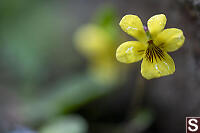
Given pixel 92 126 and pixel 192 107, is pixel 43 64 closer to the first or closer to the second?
pixel 92 126

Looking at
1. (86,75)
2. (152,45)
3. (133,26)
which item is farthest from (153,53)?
(86,75)

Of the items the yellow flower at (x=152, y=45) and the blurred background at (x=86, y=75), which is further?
the blurred background at (x=86, y=75)

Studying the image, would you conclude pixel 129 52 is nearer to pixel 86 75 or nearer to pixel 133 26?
pixel 133 26

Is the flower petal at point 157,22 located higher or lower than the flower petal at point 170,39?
higher

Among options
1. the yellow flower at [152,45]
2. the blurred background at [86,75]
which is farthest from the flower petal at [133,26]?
the blurred background at [86,75]

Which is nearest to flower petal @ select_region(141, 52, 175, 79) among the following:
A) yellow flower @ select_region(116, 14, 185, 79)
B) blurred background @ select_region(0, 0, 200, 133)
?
yellow flower @ select_region(116, 14, 185, 79)

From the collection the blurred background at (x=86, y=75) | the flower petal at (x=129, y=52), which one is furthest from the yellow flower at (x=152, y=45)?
the blurred background at (x=86, y=75)

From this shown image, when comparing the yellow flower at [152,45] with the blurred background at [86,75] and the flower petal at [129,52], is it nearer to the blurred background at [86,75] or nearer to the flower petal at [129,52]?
the flower petal at [129,52]
